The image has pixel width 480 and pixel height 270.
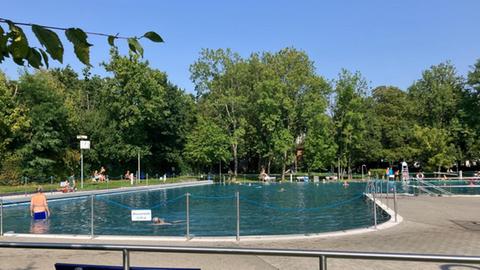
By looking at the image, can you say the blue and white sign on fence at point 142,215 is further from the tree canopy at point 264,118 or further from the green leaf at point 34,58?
the tree canopy at point 264,118

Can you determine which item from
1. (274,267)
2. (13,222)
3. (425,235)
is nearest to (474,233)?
(425,235)

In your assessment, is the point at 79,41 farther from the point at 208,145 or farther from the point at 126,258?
the point at 208,145

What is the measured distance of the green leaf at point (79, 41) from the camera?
2553mm

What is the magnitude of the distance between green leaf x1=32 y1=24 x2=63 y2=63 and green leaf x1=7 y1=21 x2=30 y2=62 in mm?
211

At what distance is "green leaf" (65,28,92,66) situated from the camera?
255 centimetres

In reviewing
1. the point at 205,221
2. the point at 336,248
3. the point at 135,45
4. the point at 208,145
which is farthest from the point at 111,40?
the point at 208,145

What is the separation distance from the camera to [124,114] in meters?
56.7

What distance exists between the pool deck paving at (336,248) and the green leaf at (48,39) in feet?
10.9

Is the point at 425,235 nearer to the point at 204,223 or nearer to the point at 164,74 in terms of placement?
the point at 204,223

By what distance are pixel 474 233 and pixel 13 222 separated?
16406 mm

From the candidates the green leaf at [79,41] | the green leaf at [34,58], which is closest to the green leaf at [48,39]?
the green leaf at [79,41]

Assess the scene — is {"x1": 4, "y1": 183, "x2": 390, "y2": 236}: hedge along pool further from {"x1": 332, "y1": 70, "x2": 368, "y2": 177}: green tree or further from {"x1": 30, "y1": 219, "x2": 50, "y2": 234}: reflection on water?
{"x1": 332, "y1": 70, "x2": 368, "y2": 177}: green tree

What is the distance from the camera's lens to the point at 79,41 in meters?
2.57

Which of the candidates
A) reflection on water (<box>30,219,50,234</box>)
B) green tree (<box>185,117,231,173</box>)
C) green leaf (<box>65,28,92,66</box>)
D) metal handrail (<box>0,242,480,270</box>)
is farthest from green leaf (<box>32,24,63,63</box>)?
green tree (<box>185,117,231,173</box>)
